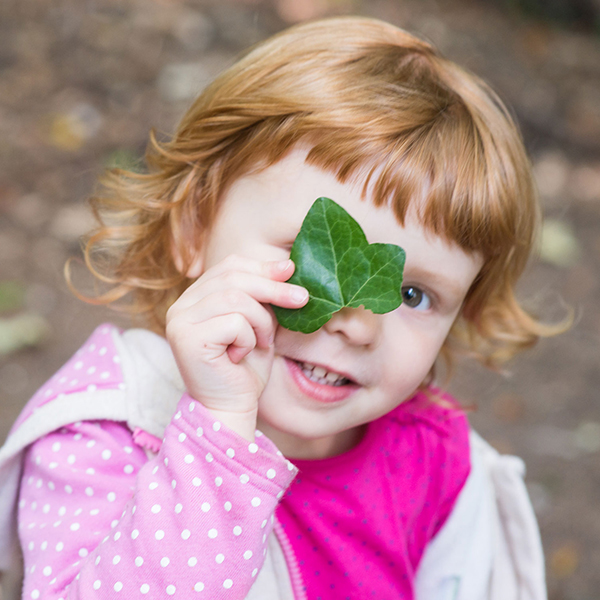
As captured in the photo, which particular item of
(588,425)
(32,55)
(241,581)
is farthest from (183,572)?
(32,55)

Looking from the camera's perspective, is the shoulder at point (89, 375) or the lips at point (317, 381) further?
the shoulder at point (89, 375)

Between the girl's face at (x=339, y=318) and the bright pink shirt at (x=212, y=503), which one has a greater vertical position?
the girl's face at (x=339, y=318)

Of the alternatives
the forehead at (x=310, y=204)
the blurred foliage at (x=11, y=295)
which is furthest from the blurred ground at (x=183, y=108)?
the forehead at (x=310, y=204)

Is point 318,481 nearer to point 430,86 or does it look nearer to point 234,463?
point 234,463

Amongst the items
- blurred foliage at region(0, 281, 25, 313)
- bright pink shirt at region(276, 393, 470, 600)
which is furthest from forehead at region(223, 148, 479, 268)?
blurred foliage at region(0, 281, 25, 313)

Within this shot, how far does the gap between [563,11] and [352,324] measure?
15.1 feet

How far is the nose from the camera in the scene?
1.12 m

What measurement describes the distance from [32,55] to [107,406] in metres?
2.90

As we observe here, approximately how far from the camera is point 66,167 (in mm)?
3260

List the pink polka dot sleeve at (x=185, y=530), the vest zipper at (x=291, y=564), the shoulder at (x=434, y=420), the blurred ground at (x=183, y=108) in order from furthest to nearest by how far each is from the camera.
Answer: the blurred ground at (x=183, y=108) → the shoulder at (x=434, y=420) → the vest zipper at (x=291, y=564) → the pink polka dot sleeve at (x=185, y=530)

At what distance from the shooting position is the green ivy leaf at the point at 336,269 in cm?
106

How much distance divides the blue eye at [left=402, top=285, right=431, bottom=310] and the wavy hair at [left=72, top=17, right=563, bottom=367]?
0.11 m

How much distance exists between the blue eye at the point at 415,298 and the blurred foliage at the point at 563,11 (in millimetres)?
4222

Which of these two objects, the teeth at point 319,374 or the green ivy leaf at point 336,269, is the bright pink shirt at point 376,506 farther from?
the green ivy leaf at point 336,269
